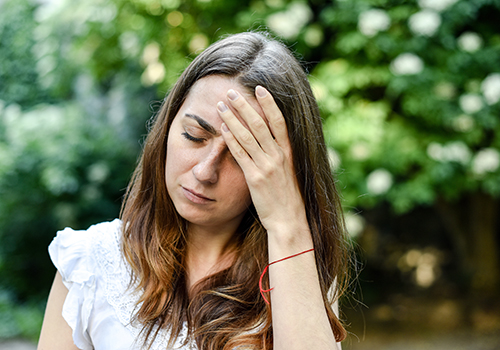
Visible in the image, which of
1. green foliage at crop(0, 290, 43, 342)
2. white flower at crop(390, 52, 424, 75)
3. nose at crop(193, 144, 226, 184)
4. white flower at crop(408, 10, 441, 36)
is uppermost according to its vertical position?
nose at crop(193, 144, 226, 184)

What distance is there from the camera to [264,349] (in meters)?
1.37

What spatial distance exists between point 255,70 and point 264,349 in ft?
2.81

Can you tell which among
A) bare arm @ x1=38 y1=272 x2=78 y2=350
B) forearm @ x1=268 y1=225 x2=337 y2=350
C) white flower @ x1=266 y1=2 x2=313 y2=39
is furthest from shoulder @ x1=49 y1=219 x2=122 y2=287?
white flower @ x1=266 y1=2 x2=313 y2=39

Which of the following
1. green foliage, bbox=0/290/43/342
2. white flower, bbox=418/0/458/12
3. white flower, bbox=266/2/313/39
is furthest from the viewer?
green foliage, bbox=0/290/43/342

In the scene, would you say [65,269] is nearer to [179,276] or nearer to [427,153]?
[179,276]

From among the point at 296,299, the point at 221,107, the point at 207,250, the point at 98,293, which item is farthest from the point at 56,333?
the point at 221,107

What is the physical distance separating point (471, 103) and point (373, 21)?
107cm

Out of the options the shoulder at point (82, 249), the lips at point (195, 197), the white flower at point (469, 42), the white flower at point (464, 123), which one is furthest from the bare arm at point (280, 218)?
the white flower at point (469, 42)

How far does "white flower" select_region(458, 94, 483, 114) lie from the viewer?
379cm

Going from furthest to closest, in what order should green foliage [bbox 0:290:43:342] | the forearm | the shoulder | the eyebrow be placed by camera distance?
green foliage [bbox 0:290:43:342], the shoulder, the eyebrow, the forearm

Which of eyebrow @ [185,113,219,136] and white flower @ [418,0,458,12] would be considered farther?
white flower @ [418,0,458,12]

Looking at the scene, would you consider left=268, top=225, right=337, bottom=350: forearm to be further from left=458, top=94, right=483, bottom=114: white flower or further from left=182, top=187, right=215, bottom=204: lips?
left=458, top=94, right=483, bottom=114: white flower

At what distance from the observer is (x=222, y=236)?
1.62m

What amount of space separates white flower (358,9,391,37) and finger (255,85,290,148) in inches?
110
